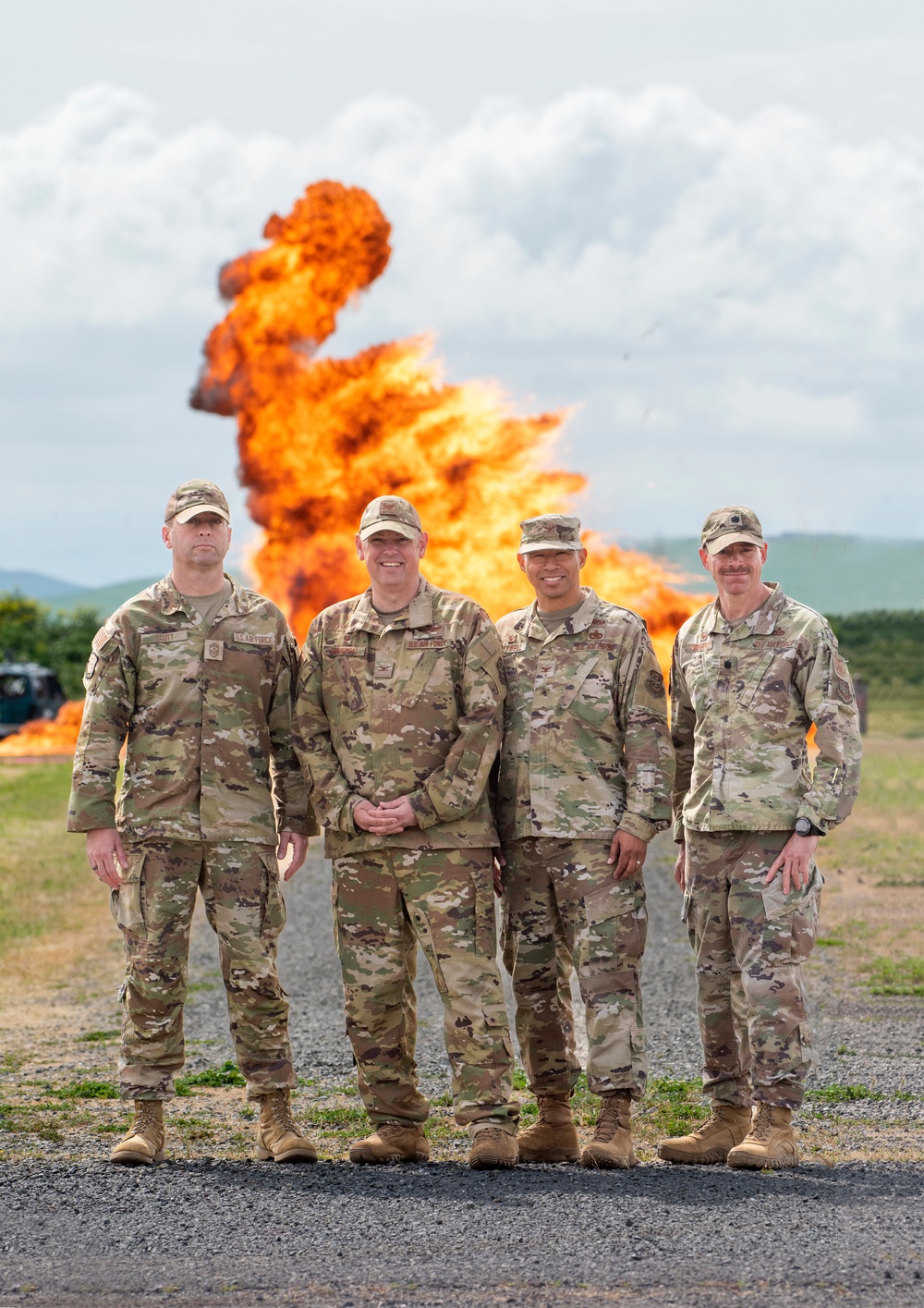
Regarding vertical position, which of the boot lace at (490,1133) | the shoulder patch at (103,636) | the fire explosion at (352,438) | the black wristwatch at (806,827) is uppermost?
the fire explosion at (352,438)

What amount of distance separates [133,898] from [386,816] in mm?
1178

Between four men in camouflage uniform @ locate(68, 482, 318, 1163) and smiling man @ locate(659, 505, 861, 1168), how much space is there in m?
Result: 1.77

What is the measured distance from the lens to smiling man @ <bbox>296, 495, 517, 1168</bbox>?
6121 millimetres

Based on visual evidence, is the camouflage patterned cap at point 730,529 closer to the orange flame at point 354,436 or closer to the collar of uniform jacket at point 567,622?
the collar of uniform jacket at point 567,622

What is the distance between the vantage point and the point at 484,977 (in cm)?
615

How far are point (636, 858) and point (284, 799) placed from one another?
157cm

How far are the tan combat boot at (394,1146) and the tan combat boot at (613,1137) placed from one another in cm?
69

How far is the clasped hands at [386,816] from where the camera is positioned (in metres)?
6.11

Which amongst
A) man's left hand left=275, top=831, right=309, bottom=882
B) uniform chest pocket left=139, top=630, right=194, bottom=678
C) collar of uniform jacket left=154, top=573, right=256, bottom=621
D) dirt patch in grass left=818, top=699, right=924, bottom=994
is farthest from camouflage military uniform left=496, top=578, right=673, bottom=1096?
dirt patch in grass left=818, top=699, right=924, bottom=994

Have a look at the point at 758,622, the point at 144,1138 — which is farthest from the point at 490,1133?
the point at 758,622

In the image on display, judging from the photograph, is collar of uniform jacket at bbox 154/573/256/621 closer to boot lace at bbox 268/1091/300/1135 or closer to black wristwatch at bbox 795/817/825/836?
boot lace at bbox 268/1091/300/1135

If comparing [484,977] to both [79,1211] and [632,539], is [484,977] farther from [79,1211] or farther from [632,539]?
[632,539]

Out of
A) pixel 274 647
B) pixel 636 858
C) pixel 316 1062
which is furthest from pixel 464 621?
pixel 316 1062

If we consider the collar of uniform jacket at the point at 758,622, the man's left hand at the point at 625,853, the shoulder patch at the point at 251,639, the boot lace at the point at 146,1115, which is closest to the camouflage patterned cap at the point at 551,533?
the collar of uniform jacket at the point at 758,622
